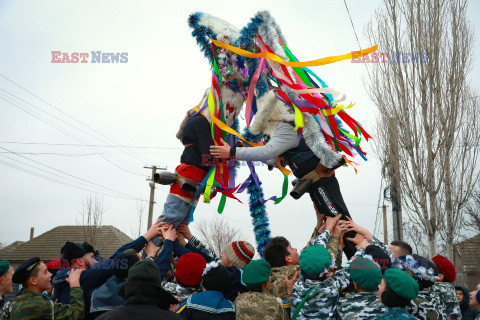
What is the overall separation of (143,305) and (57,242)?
24.9m

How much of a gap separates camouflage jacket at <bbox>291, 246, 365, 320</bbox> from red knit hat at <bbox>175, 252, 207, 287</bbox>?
73cm

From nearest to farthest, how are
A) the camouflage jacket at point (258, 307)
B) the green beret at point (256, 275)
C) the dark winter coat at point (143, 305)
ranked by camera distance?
the dark winter coat at point (143, 305) < the camouflage jacket at point (258, 307) < the green beret at point (256, 275)

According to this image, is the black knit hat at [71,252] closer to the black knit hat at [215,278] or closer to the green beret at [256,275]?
the black knit hat at [215,278]

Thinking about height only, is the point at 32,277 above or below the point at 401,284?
above

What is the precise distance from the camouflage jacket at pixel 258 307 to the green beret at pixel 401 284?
70 centimetres

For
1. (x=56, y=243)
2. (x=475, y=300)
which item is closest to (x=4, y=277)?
(x=475, y=300)

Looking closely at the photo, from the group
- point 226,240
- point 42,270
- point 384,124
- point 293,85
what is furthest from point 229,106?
point 226,240

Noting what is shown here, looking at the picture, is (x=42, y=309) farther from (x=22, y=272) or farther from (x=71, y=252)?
(x=71, y=252)

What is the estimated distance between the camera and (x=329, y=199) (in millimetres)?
3566

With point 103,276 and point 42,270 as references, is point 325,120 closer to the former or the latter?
point 103,276

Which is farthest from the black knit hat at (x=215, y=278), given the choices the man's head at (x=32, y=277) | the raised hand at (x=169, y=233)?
the man's head at (x=32, y=277)

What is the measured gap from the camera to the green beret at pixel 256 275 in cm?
292

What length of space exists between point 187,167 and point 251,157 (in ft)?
2.12

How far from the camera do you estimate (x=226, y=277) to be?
298cm
